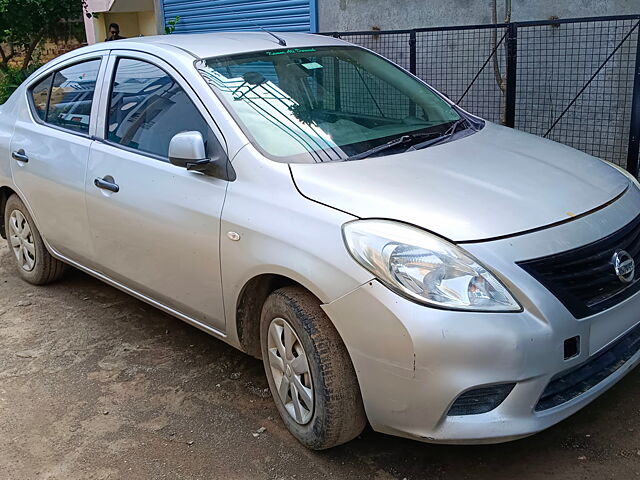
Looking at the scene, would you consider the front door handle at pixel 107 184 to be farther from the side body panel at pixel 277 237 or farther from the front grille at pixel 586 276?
the front grille at pixel 586 276

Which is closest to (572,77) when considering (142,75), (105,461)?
(142,75)

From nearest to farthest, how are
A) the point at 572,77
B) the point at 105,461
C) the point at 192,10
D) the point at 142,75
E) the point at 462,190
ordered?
1. the point at 462,190
2. the point at 105,461
3. the point at 142,75
4. the point at 572,77
5. the point at 192,10

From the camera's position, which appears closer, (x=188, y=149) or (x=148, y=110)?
(x=188, y=149)

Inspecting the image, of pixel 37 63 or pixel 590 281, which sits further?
pixel 37 63

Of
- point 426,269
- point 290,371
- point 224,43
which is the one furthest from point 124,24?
point 426,269

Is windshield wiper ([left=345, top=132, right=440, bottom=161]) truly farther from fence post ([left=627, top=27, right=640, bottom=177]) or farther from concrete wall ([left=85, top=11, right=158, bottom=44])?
concrete wall ([left=85, top=11, right=158, bottom=44])

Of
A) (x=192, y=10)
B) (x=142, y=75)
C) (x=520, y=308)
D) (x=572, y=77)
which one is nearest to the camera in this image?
(x=520, y=308)

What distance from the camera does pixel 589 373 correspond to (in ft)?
9.05

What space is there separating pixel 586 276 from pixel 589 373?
0.39 m

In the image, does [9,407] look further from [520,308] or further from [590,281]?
[590,281]

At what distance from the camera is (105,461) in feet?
10.3

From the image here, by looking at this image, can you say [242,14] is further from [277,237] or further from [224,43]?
[277,237]

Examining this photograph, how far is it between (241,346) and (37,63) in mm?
13943

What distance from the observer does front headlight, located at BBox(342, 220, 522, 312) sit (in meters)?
2.51
